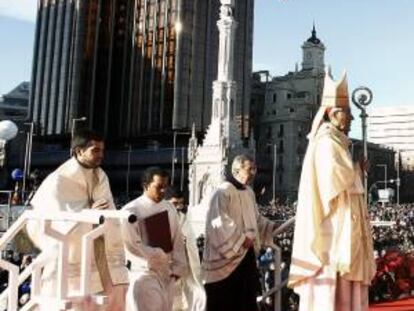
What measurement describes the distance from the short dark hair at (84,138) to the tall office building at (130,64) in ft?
190

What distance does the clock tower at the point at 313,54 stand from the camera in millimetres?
84625

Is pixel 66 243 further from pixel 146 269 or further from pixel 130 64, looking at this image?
pixel 130 64

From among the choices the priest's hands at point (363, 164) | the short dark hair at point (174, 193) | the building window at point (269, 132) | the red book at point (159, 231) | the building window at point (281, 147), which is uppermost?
the building window at point (269, 132)

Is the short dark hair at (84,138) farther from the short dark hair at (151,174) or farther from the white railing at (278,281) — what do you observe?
the white railing at (278,281)

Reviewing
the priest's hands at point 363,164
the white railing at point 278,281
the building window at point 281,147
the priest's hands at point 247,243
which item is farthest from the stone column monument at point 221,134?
the priest's hands at point 363,164

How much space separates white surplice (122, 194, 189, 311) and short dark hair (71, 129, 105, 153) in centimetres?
60

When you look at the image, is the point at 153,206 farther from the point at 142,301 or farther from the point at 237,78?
the point at 237,78

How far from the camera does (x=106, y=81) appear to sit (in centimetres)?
7631

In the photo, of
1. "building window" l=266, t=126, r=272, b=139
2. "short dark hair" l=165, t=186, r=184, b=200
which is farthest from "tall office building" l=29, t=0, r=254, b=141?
"short dark hair" l=165, t=186, r=184, b=200

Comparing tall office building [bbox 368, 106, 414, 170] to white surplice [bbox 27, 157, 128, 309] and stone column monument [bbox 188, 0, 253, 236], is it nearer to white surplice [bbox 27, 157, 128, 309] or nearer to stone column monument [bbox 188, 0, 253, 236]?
stone column monument [bbox 188, 0, 253, 236]

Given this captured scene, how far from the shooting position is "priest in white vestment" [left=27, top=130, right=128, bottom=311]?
4.45 metres

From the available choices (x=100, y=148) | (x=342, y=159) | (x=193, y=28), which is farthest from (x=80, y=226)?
(x=193, y=28)

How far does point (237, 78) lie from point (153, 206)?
61.3m

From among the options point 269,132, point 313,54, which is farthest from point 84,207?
point 313,54
